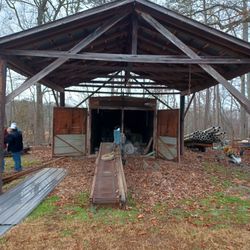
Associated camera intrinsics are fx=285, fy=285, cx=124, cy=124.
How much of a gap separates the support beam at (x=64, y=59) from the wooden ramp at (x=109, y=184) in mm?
2684

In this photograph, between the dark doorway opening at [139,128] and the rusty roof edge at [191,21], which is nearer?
the rusty roof edge at [191,21]

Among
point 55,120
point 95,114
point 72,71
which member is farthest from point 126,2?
point 95,114

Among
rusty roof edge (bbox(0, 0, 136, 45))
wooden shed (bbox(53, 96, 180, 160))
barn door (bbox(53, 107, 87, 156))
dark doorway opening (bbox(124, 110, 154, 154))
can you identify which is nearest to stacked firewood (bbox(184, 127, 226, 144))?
dark doorway opening (bbox(124, 110, 154, 154))

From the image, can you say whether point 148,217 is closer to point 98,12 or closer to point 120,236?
point 120,236

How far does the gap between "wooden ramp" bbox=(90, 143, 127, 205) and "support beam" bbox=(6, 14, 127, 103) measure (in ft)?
8.81

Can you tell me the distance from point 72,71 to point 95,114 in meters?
4.99

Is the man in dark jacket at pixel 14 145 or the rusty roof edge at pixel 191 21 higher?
the rusty roof edge at pixel 191 21

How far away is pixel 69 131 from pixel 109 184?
7104mm

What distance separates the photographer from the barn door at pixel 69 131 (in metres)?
12.9

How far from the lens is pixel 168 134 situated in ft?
40.1

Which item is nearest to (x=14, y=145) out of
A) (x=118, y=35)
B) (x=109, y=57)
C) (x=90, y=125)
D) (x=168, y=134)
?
(x=90, y=125)

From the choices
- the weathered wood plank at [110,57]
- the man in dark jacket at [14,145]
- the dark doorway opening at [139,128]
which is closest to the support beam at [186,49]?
the weathered wood plank at [110,57]

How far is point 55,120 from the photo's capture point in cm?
1285

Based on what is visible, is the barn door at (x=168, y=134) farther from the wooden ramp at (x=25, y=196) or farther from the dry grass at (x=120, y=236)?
the dry grass at (x=120, y=236)
